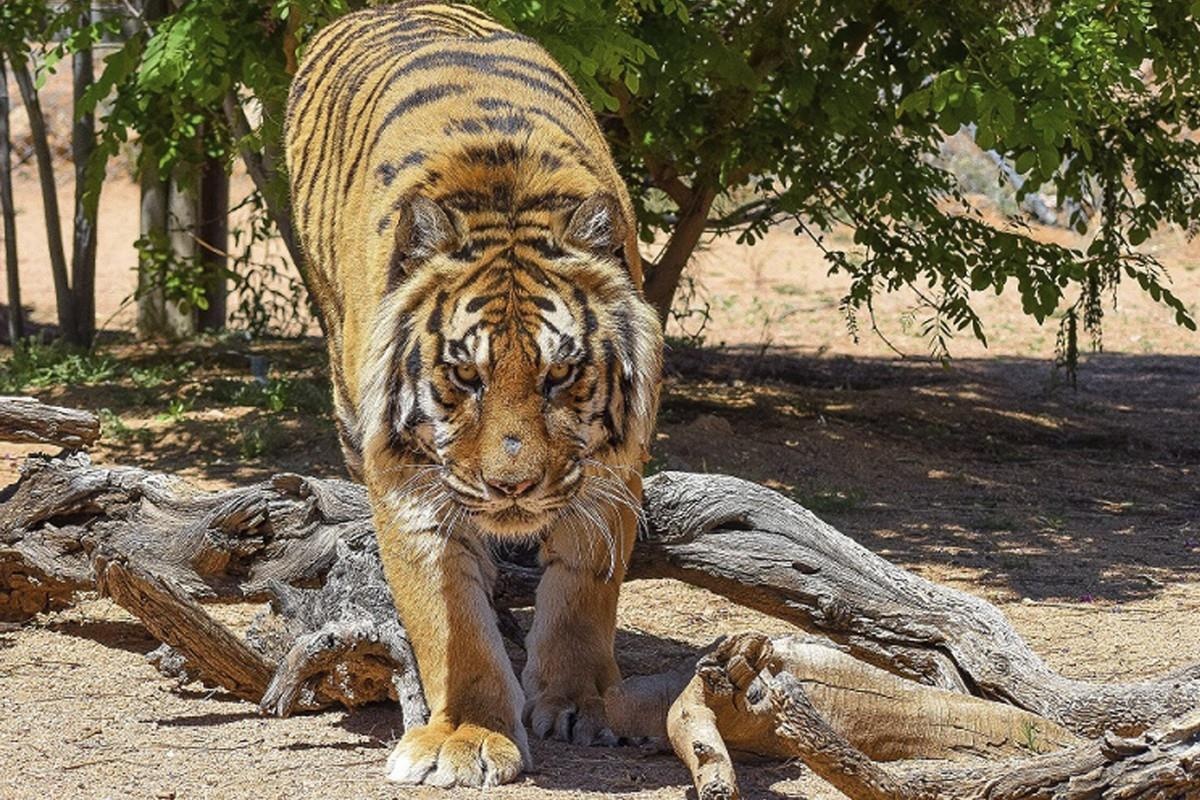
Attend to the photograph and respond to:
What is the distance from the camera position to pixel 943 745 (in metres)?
3.96

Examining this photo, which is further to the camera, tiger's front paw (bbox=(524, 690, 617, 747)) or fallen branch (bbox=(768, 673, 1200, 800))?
tiger's front paw (bbox=(524, 690, 617, 747))

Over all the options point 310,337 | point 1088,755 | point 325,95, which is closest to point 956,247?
point 325,95

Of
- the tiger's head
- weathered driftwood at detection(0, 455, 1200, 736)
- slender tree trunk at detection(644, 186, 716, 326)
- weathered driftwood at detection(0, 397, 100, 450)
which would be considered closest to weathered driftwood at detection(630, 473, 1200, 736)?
weathered driftwood at detection(0, 455, 1200, 736)

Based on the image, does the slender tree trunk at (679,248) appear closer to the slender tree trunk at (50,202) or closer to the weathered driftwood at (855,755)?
the slender tree trunk at (50,202)

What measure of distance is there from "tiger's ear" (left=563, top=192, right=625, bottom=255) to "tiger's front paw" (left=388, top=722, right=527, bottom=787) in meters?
1.28

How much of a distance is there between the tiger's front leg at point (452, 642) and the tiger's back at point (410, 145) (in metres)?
0.47

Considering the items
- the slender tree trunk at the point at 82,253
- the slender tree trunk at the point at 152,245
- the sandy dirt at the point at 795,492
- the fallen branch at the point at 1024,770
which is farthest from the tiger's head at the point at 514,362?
the slender tree trunk at the point at 82,253

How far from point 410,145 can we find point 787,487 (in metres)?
4.12

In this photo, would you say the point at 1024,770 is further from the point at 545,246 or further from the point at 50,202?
the point at 50,202

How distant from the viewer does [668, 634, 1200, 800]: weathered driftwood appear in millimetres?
3088

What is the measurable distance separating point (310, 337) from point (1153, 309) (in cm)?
802

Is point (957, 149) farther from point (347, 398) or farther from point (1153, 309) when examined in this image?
point (347, 398)

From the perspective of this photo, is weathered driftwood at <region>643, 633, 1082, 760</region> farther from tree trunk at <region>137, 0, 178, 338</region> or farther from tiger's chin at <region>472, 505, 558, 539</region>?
tree trunk at <region>137, 0, 178, 338</region>

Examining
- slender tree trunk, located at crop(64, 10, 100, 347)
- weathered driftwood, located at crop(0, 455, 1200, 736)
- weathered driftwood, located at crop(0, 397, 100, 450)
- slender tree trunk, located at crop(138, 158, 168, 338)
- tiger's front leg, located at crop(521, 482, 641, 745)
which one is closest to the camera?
weathered driftwood, located at crop(0, 455, 1200, 736)
